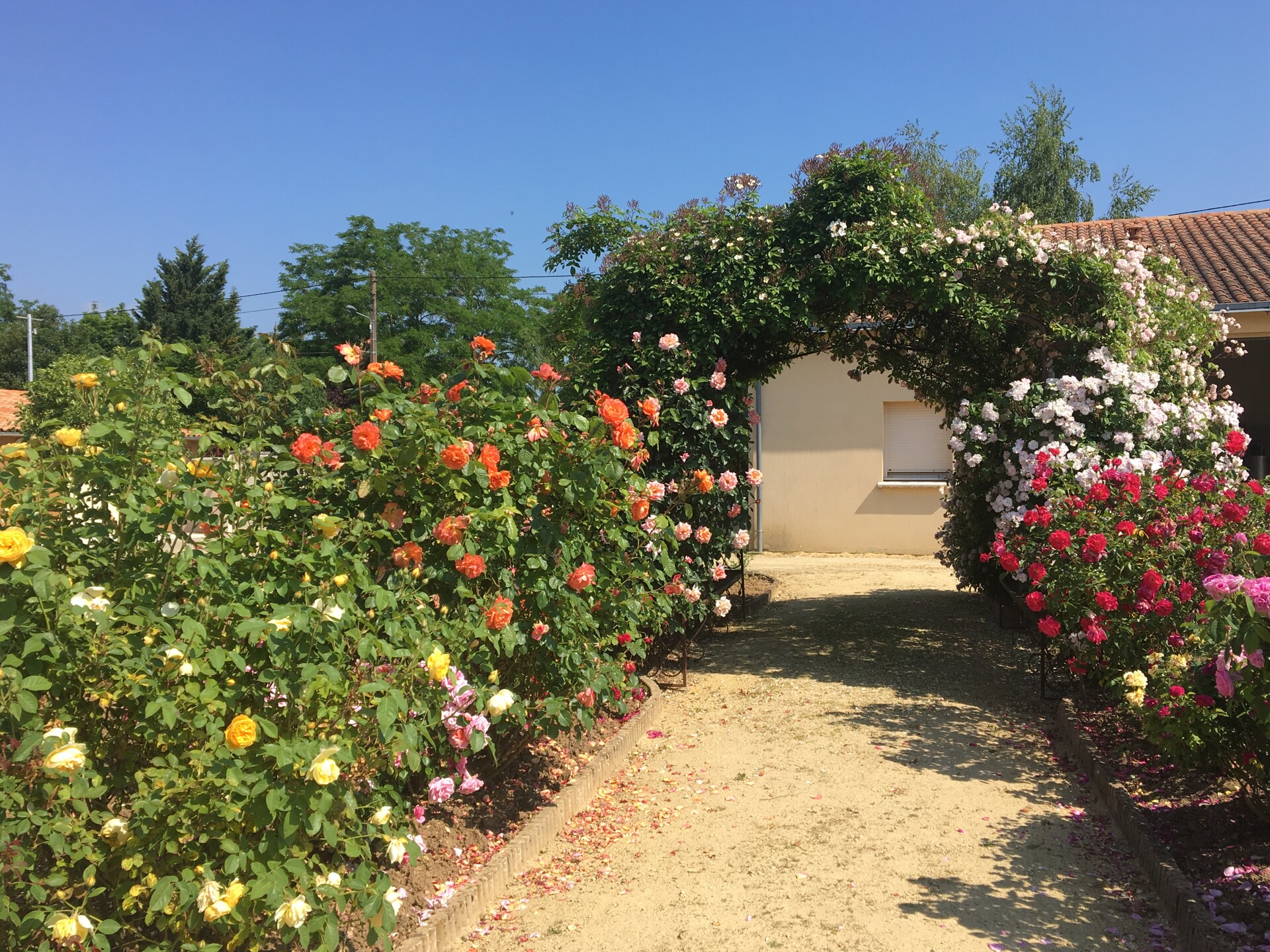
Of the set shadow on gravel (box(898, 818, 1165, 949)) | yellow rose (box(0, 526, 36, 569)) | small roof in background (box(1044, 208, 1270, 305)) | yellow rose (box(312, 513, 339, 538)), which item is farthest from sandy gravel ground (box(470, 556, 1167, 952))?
small roof in background (box(1044, 208, 1270, 305))

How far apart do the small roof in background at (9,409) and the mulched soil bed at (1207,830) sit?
27.6m

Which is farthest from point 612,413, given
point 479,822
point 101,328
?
point 101,328

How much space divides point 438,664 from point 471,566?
460 mm

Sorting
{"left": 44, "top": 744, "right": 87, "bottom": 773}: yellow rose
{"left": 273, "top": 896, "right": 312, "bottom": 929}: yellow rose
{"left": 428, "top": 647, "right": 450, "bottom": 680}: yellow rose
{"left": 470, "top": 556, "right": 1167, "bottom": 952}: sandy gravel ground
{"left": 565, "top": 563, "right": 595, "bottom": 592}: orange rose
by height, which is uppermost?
{"left": 565, "top": 563, "right": 595, "bottom": 592}: orange rose

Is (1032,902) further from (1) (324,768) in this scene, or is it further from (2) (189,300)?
(2) (189,300)

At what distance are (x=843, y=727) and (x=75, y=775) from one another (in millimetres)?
4140

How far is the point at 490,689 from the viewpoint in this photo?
3.02 m

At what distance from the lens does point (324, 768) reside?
2086 millimetres

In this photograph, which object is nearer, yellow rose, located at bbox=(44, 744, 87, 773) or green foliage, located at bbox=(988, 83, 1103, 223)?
yellow rose, located at bbox=(44, 744, 87, 773)

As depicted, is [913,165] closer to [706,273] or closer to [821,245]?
[821,245]

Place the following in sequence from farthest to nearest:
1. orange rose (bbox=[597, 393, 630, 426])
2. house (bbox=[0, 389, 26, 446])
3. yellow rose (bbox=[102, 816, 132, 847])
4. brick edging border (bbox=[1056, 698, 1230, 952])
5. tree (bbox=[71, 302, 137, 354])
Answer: tree (bbox=[71, 302, 137, 354]) < house (bbox=[0, 389, 26, 446]) < orange rose (bbox=[597, 393, 630, 426]) < brick edging border (bbox=[1056, 698, 1230, 952]) < yellow rose (bbox=[102, 816, 132, 847])

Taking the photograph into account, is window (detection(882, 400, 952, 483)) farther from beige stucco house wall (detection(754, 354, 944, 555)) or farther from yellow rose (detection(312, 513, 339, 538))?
yellow rose (detection(312, 513, 339, 538))

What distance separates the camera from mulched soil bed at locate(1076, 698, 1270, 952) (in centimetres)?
279

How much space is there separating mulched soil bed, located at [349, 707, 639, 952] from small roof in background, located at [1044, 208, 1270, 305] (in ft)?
24.2
